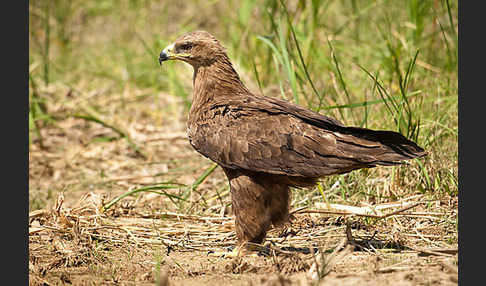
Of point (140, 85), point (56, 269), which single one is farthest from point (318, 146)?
point (140, 85)

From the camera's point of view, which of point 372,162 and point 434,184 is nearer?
point 372,162

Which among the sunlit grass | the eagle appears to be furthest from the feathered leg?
the sunlit grass

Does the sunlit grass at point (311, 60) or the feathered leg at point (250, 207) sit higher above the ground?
the sunlit grass at point (311, 60)

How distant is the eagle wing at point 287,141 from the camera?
366 centimetres

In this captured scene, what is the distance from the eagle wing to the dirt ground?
0.49 metres

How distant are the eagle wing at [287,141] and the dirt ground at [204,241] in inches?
19.3

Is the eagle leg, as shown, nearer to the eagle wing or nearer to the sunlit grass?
the eagle wing

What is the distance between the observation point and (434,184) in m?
4.70

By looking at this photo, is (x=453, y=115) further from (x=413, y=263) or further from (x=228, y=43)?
(x=228, y=43)

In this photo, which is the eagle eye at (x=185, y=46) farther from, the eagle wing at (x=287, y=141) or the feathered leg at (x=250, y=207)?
the feathered leg at (x=250, y=207)

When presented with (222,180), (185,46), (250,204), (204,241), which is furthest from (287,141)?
(222,180)

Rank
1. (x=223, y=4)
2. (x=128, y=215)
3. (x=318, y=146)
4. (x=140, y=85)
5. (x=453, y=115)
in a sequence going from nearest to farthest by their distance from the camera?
1. (x=318, y=146)
2. (x=128, y=215)
3. (x=453, y=115)
4. (x=140, y=85)
5. (x=223, y=4)

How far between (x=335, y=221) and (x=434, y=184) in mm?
906

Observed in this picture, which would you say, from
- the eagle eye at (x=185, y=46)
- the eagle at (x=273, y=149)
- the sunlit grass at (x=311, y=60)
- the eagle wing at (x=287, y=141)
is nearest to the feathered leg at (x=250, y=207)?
the eagle at (x=273, y=149)
